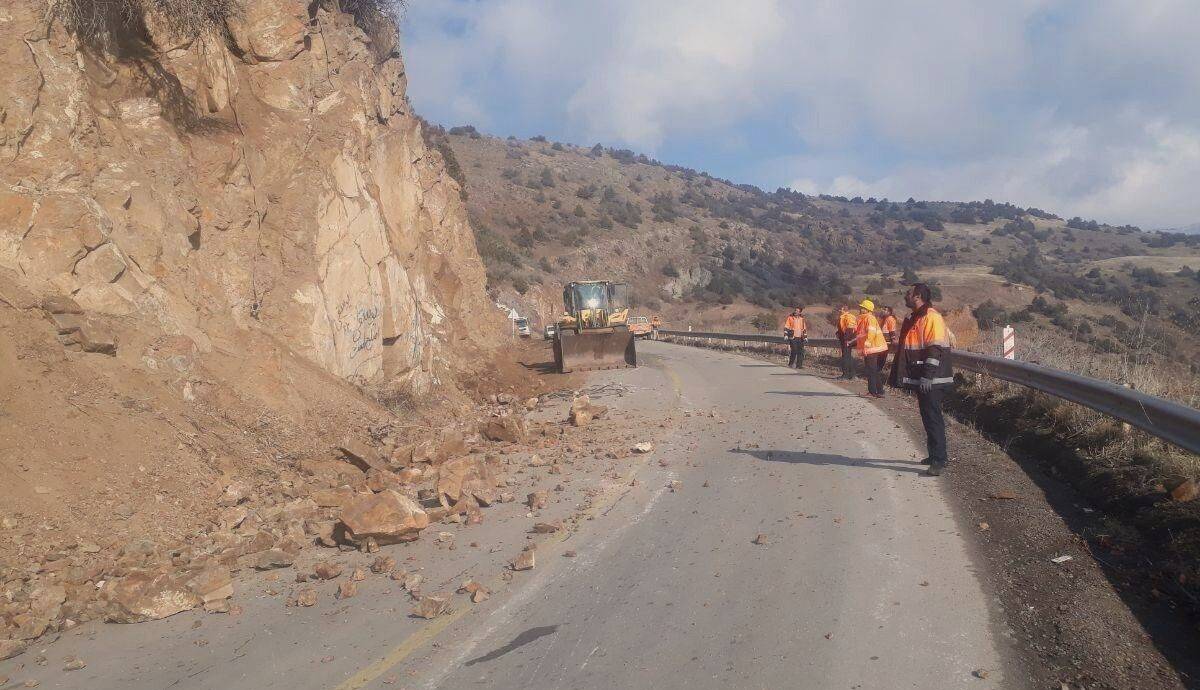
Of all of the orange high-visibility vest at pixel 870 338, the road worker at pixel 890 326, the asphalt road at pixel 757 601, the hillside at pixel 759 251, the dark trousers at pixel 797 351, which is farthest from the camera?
the hillside at pixel 759 251

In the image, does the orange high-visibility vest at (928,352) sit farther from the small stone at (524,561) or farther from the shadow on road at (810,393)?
the shadow on road at (810,393)

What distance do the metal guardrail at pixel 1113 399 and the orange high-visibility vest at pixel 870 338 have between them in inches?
83.7

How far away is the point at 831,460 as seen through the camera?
8.70 m

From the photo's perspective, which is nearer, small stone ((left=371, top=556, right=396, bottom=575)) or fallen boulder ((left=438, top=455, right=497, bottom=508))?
small stone ((left=371, top=556, right=396, bottom=575))

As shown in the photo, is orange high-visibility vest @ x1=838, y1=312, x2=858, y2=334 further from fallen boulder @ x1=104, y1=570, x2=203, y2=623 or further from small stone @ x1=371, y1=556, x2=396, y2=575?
fallen boulder @ x1=104, y1=570, x2=203, y2=623

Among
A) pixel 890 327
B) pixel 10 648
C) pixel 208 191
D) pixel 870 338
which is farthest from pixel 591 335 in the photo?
pixel 10 648

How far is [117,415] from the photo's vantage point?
7199 millimetres

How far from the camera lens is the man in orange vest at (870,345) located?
14.5m

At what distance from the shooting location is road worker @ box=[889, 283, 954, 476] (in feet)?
25.9

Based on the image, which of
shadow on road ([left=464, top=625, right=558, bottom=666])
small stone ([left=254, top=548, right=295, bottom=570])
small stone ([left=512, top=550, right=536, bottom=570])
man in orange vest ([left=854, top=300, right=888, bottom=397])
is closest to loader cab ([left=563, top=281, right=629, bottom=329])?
man in orange vest ([left=854, top=300, right=888, bottom=397])

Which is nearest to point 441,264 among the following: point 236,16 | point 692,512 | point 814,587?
point 236,16

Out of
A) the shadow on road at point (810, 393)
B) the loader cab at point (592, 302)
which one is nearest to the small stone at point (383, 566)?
the shadow on road at point (810, 393)

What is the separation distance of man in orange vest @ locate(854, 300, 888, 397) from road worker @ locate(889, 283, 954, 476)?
6295mm

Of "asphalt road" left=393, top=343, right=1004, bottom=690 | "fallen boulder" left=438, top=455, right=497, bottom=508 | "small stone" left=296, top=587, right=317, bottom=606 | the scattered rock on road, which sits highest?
"fallen boulder" left=438, top=455, right=497, bottom=508
